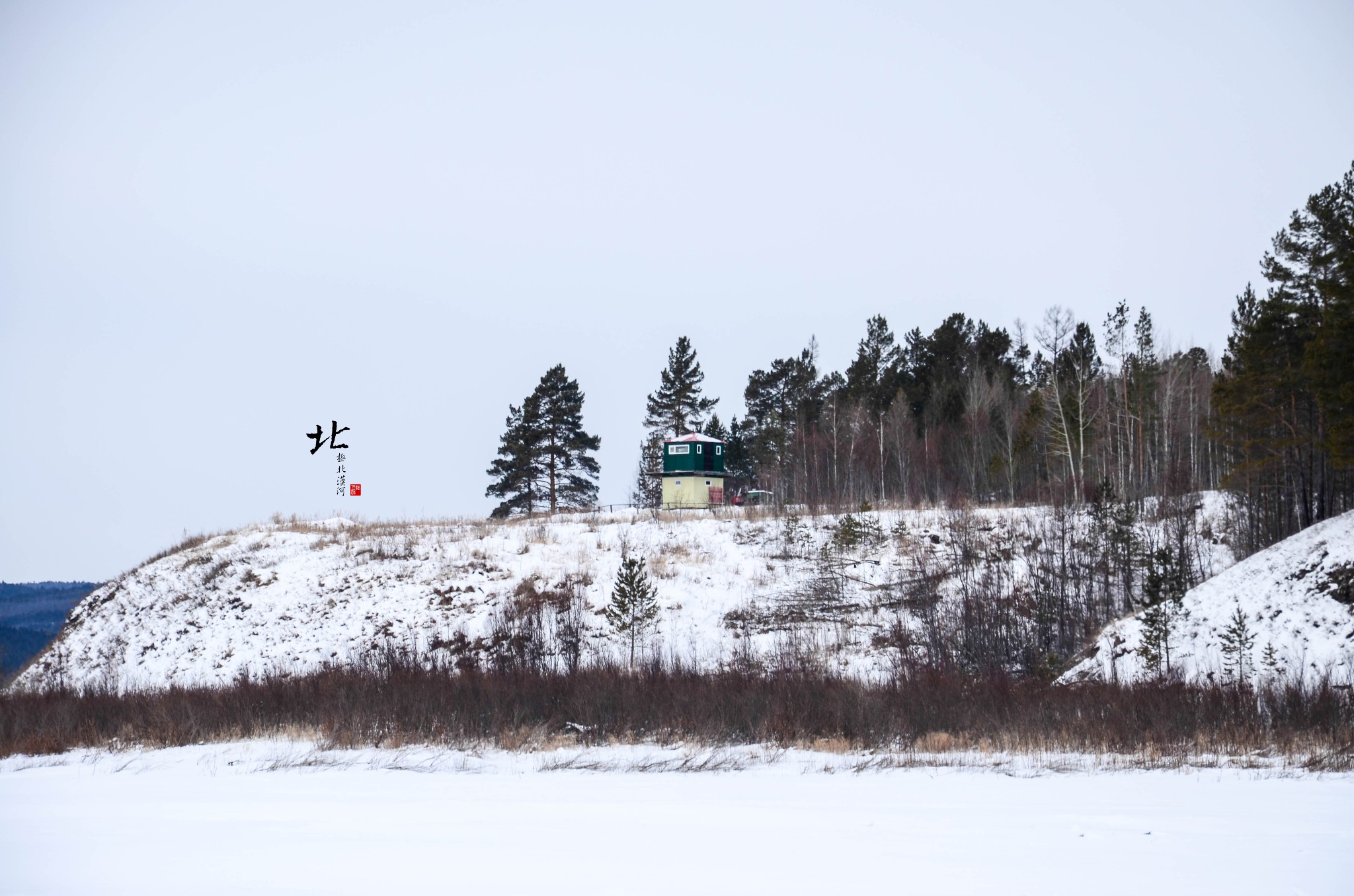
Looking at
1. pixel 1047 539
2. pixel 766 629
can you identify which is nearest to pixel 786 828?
pixel 766 629

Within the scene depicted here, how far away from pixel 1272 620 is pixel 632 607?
56.2 ft

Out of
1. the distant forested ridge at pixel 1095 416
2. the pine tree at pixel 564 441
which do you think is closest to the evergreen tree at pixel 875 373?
the distant forested ridge at pixel 1095 416

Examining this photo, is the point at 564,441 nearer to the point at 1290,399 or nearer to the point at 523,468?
the point at 523,468

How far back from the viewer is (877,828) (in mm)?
8328

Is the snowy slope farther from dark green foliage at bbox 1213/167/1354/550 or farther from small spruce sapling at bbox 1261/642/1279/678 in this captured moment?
dark green foliage at bbox 1213/167/1354/550

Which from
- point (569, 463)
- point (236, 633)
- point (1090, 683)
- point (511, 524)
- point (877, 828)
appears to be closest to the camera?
point (877, 828)

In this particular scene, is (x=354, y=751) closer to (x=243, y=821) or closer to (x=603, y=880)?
(x=243, y=821)

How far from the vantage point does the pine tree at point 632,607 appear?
27.3 metres

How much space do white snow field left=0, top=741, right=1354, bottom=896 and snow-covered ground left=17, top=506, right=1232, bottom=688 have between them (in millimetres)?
16636

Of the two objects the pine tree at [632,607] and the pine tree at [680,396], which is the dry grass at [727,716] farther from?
the pine tree at [680,396]

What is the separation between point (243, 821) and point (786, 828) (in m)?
5.22

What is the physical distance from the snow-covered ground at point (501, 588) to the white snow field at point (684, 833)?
1664 centimetres

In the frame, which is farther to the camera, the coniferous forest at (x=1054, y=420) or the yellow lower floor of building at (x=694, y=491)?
the yellow lower floor of building at (x=694, y=491)

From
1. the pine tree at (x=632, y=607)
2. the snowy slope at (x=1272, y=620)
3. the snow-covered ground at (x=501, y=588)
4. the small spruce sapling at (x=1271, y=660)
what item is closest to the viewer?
the small spruce sapling at (x=1271, y=660)
